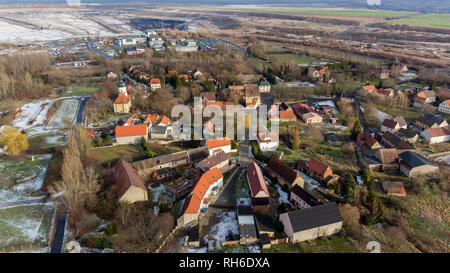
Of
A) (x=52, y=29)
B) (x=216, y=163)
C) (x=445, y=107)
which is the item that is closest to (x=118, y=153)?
(x=216, y=163)

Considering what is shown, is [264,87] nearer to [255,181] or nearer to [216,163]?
[216,163]

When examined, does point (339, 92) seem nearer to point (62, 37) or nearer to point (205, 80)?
point (205, 80)

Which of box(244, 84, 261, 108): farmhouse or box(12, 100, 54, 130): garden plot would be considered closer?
box(12, 100, 54, 130): garden plot

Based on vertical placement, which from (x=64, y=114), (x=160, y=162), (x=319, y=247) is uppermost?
(x=64, y=114)

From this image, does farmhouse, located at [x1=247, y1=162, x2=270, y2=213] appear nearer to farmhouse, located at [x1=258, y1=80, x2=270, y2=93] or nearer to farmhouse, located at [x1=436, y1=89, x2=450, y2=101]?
farmhouse, located at [x1=258, y1=80, x2=270, y2=93]

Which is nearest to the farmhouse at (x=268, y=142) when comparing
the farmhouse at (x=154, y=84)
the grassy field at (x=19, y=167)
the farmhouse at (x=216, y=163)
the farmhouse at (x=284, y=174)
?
the farmhouse at (x=284, y=174)

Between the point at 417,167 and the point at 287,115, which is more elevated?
the point at 287,115

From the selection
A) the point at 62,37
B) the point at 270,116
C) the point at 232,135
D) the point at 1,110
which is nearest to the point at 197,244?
the point at 232,135

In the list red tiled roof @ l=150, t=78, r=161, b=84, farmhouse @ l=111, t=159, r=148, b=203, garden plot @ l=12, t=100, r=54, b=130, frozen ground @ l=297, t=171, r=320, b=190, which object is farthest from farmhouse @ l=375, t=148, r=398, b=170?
garden plot @ l=12, t=100, r=54, b=130
